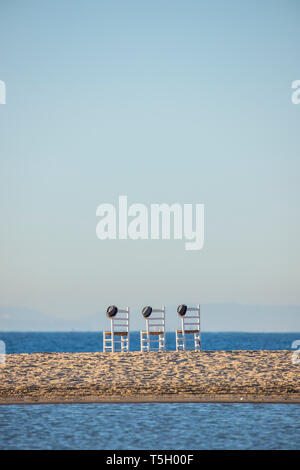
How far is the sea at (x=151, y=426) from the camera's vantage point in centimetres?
925

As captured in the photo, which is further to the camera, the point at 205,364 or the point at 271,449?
the point at 205,364

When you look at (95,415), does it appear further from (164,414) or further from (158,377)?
(158,377)

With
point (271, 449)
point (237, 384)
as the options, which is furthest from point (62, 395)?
point (271, 449)

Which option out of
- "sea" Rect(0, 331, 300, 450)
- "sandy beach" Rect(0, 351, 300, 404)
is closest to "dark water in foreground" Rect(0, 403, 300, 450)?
"sea" Rect(0, 331, 300, 450)

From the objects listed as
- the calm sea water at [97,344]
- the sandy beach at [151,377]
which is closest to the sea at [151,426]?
the sandy beach at [151,377]

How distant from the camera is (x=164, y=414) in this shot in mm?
11656

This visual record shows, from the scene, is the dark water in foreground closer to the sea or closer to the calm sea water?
the sea

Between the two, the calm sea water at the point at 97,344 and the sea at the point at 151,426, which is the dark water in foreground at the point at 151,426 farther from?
the calm sea water at the point at 97,344

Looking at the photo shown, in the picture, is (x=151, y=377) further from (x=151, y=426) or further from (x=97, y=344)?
(x=97, y=344)

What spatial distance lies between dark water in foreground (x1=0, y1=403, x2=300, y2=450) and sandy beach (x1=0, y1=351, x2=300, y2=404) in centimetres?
89

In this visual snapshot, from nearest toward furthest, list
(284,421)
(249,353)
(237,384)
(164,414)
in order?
1. (284,421)
2. (164,414)
3. (237,384)
4. (249,353)

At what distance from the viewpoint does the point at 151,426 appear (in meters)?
10.5
